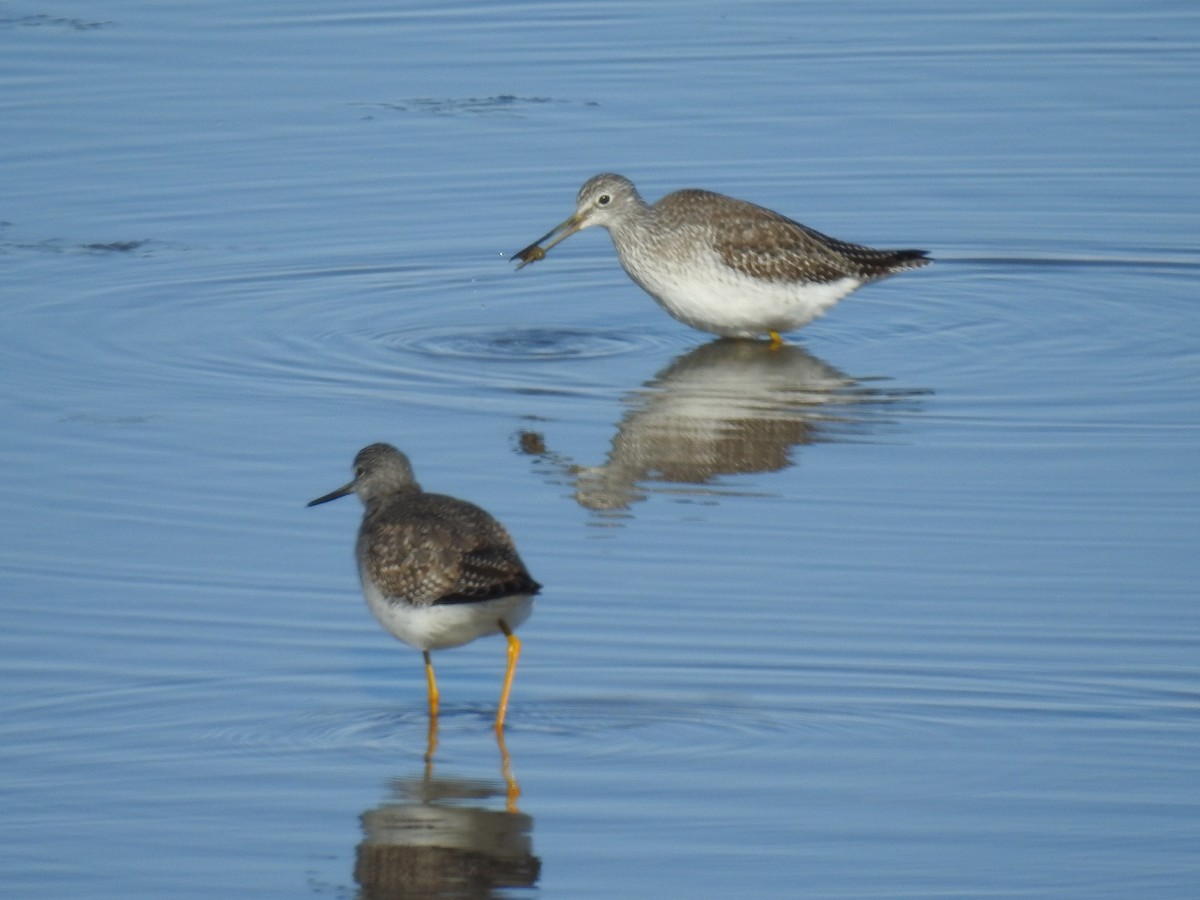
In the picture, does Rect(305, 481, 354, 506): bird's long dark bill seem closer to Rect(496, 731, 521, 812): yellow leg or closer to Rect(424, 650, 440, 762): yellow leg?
Rect(424, 650, 440, 762): yellow leg

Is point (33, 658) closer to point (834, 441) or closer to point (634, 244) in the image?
point (834, 441)

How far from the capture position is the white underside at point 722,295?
40.9 ft

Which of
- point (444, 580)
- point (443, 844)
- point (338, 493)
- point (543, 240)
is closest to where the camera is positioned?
point (443, 844)

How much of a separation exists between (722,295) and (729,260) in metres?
0.21

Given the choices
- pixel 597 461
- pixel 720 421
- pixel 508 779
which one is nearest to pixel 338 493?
pixel 597 461

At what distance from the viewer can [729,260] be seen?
41.2ft

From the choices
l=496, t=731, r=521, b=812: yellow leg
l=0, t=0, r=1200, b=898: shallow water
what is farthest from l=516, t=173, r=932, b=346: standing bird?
l=496, t=731, r=521, b=812: yellow leg

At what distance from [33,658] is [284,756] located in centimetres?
115

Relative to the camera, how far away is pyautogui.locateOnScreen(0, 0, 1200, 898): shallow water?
6.62 meters

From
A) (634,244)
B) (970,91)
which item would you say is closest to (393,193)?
(634,244)

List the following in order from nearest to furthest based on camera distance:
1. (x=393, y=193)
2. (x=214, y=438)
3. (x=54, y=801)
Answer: (x=54, y=801) → (x=214, y=438) → (x=393, y=193)

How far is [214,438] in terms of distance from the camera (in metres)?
10.3

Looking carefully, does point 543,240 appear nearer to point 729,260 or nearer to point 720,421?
point 729,260

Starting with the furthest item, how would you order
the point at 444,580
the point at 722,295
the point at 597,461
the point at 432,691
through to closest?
the point at 722,295 < the point at 597,461 < the point at 432,691 < the point at 444,580
